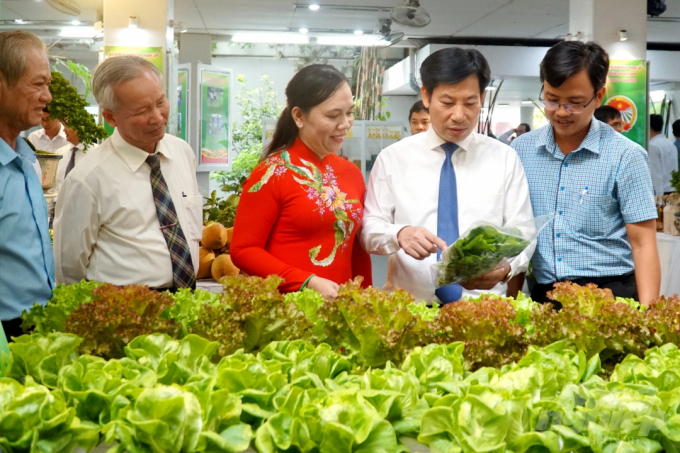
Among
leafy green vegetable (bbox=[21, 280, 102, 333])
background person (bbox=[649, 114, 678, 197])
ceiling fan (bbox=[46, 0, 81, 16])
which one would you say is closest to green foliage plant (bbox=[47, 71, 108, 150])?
leafy green vegetable (bbox=[21, 280, 102, 333])

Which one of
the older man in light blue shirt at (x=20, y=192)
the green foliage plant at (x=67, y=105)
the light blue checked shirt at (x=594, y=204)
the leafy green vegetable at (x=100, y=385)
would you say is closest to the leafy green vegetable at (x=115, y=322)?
the leafy green vegetable at (x=100, y=385)

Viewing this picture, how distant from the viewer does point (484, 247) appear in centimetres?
160

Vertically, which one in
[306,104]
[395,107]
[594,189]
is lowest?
[594,189]

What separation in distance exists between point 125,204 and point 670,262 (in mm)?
4056

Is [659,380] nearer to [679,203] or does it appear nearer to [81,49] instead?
[679,203]

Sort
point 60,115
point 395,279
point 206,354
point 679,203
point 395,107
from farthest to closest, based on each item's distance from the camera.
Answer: point 395,107
point 679,203
point 60,115
point 395,279
point 206,354

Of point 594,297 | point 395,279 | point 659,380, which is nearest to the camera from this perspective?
point 659,380

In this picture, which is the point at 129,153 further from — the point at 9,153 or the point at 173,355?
the point at 173,355

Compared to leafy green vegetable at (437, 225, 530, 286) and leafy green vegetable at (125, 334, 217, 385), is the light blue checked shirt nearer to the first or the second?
leafy green vegetable at (437, 225, 530, 286)

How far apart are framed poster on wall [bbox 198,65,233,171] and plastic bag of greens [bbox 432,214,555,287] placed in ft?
30.3

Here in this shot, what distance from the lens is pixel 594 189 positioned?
6.65 feet

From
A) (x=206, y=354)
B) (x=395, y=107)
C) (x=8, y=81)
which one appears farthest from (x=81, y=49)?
(x=206, y=354)

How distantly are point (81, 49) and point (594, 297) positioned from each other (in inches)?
552

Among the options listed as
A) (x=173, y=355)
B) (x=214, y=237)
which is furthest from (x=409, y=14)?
(x=173, y=355)
